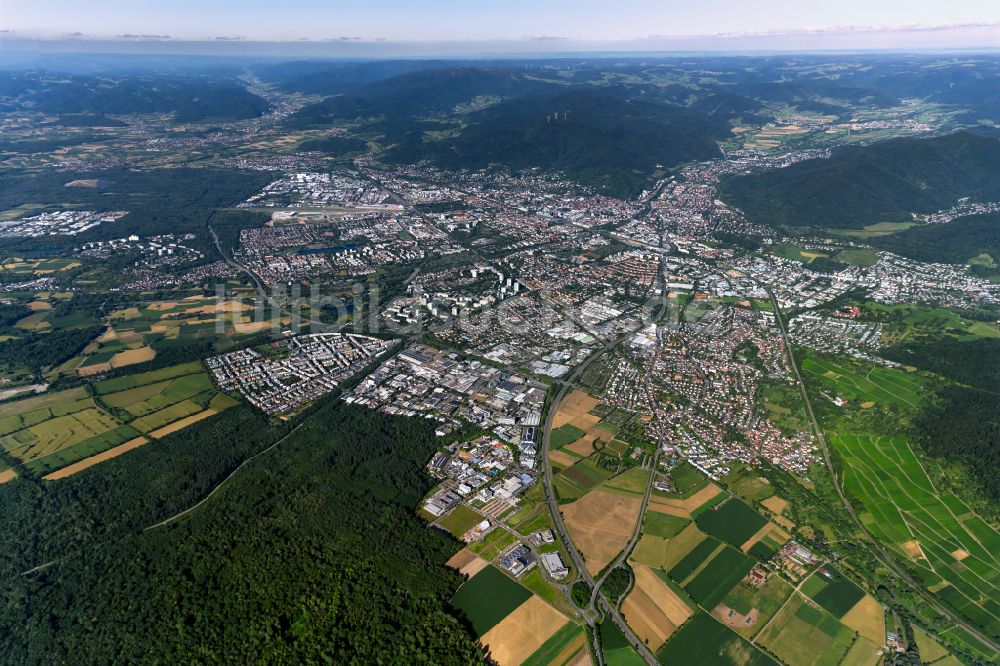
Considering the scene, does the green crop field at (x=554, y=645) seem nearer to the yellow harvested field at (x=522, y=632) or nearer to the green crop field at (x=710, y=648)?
the yellow harvested field at (x=522, y=632)

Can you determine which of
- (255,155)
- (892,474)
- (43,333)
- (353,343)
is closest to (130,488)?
(353,343)

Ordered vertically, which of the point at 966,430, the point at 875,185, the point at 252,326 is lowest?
the point at 252,326

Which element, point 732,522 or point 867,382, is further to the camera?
point 867,382

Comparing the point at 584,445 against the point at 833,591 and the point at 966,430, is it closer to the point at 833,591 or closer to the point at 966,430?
the point at 833,591

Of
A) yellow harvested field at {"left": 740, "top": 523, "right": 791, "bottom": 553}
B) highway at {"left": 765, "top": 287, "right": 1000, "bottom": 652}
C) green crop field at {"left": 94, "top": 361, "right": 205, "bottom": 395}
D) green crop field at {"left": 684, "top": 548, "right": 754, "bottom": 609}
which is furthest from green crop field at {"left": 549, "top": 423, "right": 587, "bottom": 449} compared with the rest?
green crop field at {"left": 94, "top": 361, "right": 205, "bottom": 395}

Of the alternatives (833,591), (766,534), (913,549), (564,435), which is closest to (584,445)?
(564,435)

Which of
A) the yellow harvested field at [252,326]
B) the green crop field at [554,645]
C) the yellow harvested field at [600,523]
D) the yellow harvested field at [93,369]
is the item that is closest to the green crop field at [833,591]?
the yellow harvested field at [600,523]

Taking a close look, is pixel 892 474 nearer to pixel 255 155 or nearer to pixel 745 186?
pixel 745 186
